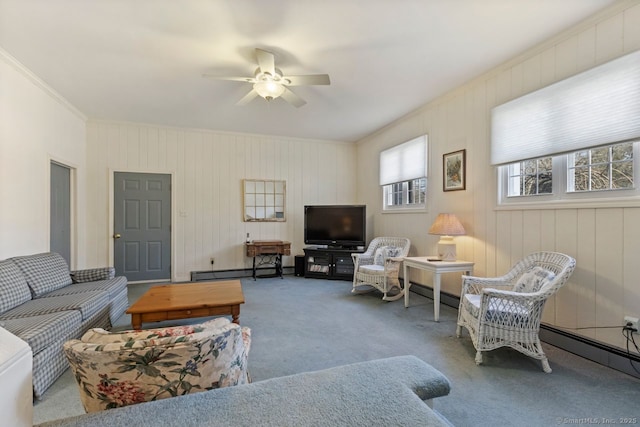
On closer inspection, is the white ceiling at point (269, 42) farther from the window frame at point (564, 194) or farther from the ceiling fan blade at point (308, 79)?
the window frame at point (564, 194)

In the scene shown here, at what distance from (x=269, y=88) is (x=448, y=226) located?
2524 mm

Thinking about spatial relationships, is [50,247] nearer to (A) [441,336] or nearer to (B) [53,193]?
(B) [53,193]

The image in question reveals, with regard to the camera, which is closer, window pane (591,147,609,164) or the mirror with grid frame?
window pane (591,147,609,164)

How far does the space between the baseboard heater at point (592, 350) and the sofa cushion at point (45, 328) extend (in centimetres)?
400

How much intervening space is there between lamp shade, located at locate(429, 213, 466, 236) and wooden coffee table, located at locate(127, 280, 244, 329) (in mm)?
2335

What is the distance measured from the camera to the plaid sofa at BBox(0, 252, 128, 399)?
1941mm

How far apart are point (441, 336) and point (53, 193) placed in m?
5.07

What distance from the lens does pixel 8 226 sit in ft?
9.50

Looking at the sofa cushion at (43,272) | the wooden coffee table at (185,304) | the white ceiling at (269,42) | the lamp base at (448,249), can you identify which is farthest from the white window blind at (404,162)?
the sofa cushion at (43,272)

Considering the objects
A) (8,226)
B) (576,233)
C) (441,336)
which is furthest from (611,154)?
(8,226)

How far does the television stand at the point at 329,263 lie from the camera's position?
17.0 ft

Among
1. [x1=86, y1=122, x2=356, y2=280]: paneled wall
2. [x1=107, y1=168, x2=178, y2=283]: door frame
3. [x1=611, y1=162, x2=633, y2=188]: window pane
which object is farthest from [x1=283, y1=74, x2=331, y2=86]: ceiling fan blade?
[x1=107, y1=168, x2=178, y2=283]: door frame

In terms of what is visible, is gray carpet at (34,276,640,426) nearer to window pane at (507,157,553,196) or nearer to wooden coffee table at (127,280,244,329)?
wooden coffee table at (127,280,244,329)

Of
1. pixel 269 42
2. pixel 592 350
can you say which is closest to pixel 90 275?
pixel 269 42
